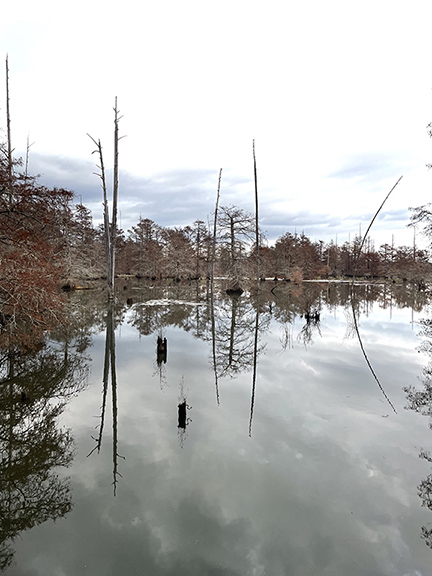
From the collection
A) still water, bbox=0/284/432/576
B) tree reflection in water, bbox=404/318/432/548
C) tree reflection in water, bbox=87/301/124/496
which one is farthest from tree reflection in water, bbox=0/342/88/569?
tree reflection in water, bbox=404/318/432/548

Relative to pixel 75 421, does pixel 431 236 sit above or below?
above

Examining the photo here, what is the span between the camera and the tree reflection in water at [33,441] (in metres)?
3.34

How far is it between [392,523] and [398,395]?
410 centimetres

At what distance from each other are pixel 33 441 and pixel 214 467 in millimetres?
2774

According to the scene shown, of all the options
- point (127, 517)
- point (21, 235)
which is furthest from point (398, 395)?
point (21, 235)

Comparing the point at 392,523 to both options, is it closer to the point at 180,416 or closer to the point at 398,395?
the point at 180,416

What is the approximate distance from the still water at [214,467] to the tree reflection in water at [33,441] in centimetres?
2

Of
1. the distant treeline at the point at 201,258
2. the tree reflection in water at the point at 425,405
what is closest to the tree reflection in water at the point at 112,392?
the tree reflection in water at the point at 425,405

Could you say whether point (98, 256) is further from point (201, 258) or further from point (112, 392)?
point (112, 392)

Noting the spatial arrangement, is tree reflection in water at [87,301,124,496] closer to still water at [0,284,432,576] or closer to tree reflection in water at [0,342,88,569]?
still water at [0,284,432,576]

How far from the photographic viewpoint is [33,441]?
475 cm

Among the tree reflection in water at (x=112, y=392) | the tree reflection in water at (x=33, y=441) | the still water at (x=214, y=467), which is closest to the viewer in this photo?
the still water at (x=214, y=467)

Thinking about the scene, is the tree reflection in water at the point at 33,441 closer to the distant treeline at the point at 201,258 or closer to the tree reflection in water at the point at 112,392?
the tree reflection in water at the point at 112,392

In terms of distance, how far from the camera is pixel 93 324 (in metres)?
14.1
